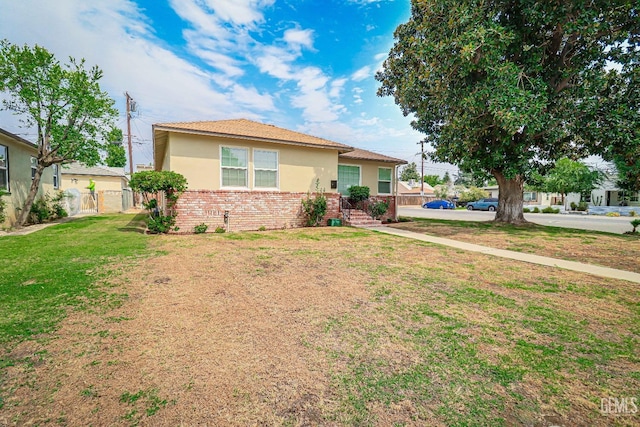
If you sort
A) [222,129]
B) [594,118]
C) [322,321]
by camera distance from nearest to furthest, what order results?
[322,321]
[594,118]
[222,129]

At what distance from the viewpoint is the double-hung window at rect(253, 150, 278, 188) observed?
1236 cm

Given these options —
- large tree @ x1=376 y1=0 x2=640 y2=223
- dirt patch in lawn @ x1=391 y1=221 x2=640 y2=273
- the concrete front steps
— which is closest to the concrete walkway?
dirt patch in lawn @ x1=391 y1=221 x2=640 y2=273

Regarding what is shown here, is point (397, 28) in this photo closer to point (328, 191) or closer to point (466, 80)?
point (466, 80)

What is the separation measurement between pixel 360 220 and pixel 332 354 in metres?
11.3

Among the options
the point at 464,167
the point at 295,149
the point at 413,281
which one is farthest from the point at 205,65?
the point at 413,281

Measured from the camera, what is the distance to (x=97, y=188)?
26.5m

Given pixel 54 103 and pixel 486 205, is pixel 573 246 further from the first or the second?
pixel 486 205

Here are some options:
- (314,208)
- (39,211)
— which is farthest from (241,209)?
(39,211)

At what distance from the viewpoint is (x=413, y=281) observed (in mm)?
5156

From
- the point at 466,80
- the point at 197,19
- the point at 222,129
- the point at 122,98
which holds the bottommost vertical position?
the point at 222,129

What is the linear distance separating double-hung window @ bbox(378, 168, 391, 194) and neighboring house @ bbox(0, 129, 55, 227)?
1669 cm

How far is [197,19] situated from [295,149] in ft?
20.4

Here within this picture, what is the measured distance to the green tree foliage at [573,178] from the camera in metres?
30.1

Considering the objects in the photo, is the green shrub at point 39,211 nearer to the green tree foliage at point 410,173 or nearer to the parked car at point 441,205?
the parked car at point 441,205
